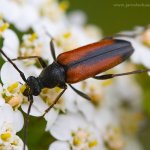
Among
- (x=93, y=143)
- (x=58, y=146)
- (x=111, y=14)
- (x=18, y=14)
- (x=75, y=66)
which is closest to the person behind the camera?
(x=58, y=146)

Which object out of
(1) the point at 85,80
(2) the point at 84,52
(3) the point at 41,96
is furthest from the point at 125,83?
(3) the point at 41,96

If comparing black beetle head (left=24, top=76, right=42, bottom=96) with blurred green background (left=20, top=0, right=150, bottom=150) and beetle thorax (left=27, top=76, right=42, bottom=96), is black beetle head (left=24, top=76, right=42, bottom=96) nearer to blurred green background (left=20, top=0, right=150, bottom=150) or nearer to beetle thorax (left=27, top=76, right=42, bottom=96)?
beetle thorax (left=27, top=76, right=42, bottom=96)

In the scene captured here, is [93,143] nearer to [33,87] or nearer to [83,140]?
[83,140]

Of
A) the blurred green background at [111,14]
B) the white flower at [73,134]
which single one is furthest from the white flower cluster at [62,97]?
the blurred green background at [111,14]

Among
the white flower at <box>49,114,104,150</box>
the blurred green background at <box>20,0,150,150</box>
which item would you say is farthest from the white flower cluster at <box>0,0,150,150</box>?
the blurred green background at <box>20,0,150,150</box>

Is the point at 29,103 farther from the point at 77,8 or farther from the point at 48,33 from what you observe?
the point at 77,8

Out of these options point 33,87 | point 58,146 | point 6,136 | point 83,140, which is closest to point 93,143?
point 83,140

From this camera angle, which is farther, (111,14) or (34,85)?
(111,14)
